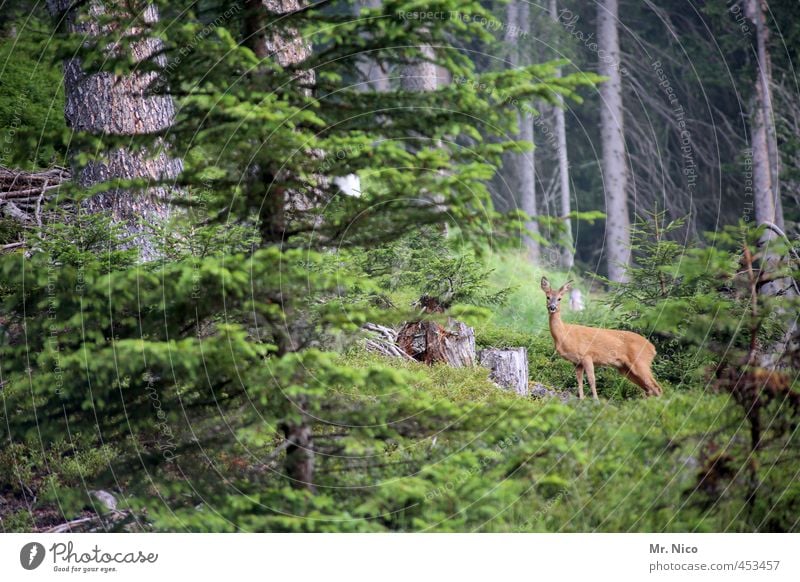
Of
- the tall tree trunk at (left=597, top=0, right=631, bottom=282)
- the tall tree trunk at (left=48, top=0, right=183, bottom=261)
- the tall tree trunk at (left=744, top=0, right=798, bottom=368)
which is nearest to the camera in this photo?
the tall tree trunk at (left=48, top=0, right=183, bottom=261)

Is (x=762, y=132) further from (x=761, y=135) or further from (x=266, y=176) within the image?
(x=266, y=176)

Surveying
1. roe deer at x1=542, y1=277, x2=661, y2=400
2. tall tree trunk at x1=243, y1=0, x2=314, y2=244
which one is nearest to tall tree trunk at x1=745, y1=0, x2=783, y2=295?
roe deer at x1=542, y1=277, x2=661, y2=400

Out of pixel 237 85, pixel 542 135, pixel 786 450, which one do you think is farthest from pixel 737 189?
pixel 237 85

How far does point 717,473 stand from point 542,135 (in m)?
20.0

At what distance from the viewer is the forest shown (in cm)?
569

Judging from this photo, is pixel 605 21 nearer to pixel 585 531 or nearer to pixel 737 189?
pixel 737 189

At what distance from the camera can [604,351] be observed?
834 cm

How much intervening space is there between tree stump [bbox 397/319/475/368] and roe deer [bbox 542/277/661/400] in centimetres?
90

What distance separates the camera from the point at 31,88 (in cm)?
1167

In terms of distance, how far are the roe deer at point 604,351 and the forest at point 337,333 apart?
2 centimetres

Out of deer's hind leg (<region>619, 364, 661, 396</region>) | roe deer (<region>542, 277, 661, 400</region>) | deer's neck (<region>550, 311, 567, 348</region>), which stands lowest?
deer's hind leg (<region>619, 364, 661, 396</region>)

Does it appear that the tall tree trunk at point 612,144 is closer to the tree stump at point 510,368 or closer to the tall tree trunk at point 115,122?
the tree stump at point 510,368

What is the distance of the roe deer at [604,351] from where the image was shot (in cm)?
827

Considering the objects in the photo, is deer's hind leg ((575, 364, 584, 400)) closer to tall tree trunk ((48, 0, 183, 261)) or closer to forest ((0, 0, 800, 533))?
forest ((0, 0, 800, 533))
